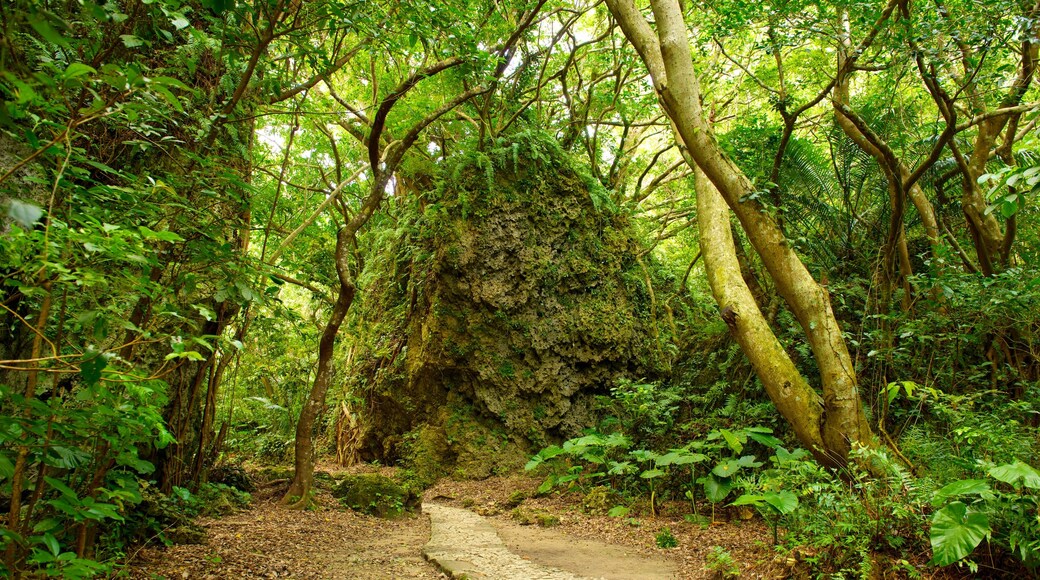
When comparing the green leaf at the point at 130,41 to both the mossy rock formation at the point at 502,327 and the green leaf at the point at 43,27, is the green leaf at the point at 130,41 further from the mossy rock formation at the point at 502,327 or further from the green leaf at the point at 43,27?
the mossy rock formation at the point at 502,327

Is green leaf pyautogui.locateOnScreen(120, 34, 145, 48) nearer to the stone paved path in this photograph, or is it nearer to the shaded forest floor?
the shaded forest floor

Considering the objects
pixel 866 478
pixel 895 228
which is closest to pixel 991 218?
pixel 895 228

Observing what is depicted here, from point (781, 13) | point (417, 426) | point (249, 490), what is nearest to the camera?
point (781, 13)

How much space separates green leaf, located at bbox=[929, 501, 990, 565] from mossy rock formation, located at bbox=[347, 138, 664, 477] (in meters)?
6.77

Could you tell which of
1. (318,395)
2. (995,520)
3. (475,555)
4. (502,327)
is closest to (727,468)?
(995,520)

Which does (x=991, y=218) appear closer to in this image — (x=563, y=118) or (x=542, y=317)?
(x=542, y=317)

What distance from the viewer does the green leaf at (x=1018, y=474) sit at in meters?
2.79

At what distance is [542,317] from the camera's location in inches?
389

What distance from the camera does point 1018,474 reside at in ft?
9.32

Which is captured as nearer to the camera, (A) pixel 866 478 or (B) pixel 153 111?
(B) pixel 153 111

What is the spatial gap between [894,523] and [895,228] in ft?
12.7

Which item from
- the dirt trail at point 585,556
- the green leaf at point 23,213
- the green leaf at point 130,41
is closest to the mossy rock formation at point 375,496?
the dirt trail at point 585,556

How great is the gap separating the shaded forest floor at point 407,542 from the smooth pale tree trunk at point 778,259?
3.90ft

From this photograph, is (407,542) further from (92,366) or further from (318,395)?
(92,366)
